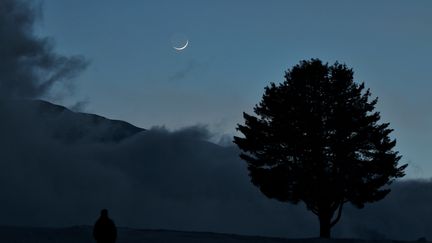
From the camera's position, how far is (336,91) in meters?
44.7

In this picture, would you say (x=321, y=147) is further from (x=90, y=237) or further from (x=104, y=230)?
(x=104, y=230)

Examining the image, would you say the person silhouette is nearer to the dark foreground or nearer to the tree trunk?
the dark foreground

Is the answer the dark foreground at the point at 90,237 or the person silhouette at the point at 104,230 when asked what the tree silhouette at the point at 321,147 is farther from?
the person silhouette at the point at 104,230

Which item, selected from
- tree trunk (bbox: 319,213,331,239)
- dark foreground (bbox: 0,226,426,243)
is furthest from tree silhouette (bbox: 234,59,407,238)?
dark foreground (bbox: 0,226,426,243)

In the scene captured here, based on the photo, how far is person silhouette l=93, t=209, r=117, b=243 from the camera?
23167mm

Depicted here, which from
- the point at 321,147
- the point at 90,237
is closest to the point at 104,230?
the point at 90,237

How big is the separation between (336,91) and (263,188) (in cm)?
829

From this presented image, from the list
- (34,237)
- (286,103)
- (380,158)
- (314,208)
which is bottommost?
(34,237)

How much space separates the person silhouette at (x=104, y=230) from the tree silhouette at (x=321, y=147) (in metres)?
22.0

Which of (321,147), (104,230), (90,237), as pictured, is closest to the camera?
(104,230)

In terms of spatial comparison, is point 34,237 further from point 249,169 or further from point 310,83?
point 310,83

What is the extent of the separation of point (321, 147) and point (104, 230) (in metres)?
23.3

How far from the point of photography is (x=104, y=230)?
2317 cm

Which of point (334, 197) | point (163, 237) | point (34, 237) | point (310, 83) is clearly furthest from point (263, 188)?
point (34, 237)
